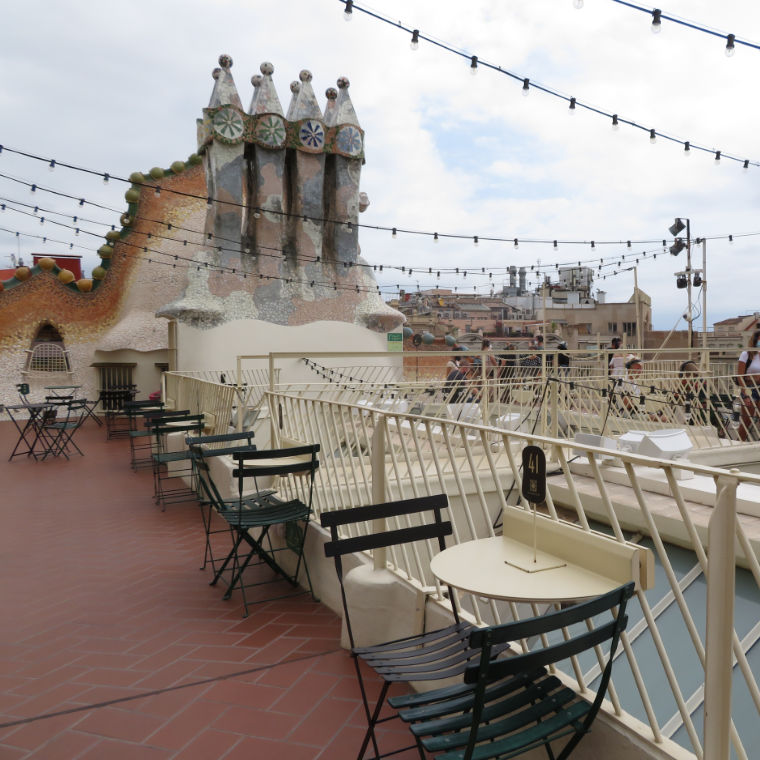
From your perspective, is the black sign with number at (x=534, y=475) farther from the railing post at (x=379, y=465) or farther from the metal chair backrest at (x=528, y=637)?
the railing post at (x=379, y=465)

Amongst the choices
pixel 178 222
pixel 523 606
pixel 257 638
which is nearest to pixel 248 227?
pixel 178 222

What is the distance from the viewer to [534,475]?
2006 millimetres

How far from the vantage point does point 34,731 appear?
2463 mm

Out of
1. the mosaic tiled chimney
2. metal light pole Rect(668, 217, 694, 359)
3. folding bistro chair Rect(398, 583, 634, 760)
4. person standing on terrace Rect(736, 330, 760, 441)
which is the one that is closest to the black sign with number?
folding bistro chair Rect(398, 583, 634, 760)

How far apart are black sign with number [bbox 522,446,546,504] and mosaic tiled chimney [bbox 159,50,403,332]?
14.8 meters

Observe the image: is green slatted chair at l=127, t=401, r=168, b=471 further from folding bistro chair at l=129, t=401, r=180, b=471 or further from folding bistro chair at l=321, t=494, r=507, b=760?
folding bistro chair at l=321, t=494, r=507, b=760

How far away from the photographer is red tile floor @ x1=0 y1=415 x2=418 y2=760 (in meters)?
2.38

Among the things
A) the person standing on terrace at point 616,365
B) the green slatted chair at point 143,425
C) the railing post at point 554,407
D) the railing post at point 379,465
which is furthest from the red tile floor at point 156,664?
the person standing on terrace at point 616,365

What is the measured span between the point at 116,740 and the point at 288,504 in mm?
1817

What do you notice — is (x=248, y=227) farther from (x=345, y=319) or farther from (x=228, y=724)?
(x=228, y=724)

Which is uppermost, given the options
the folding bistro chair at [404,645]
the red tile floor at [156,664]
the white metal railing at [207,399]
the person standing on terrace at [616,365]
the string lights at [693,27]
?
the string lights at [693,27]

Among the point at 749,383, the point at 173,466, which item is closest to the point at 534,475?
the point at 173,466

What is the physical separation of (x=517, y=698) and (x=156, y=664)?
204 cm

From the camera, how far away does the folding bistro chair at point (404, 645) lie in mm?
1957
